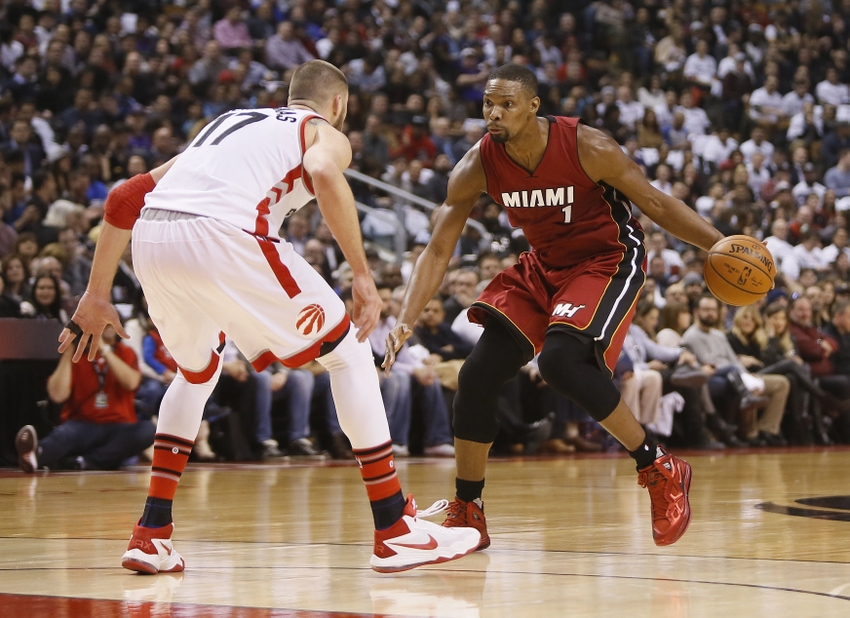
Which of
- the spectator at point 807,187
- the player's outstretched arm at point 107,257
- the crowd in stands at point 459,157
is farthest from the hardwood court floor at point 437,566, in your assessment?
the spectator at point 807,187

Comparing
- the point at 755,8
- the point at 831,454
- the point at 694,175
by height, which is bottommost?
the point at 831,454

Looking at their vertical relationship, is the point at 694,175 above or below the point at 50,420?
above

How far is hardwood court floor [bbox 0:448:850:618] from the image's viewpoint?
3.09 m

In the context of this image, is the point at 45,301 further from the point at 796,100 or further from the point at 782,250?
the point at 796,100

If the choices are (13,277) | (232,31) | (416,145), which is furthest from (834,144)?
(13,277)

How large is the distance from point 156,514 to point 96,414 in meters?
4.29

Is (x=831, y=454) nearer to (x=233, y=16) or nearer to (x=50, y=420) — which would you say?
(x=50, y=420)

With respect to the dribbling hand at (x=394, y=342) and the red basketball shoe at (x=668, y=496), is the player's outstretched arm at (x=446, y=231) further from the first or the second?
the red basketball shoe at (x=668, y=496)

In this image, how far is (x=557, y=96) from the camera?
1661 cm

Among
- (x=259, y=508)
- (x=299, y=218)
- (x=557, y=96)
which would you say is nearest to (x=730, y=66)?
(x=557, y=96)

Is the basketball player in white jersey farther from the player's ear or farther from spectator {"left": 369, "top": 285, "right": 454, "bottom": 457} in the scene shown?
spectator {"left": 369, "top": 285, "right": 454, "bottom": 457}

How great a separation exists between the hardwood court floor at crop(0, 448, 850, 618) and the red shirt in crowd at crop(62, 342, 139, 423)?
0.70m

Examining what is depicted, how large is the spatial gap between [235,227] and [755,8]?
→ 1911cm

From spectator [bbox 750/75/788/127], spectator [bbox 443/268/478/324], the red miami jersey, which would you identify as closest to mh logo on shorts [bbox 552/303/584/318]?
the red miami jersey
